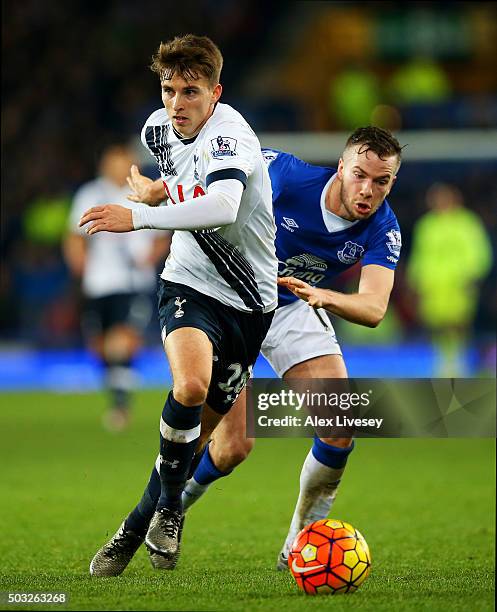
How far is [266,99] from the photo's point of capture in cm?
1853

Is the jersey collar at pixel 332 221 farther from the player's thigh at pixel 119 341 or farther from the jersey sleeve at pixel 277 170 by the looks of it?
the player's thigh at pixel 119 341

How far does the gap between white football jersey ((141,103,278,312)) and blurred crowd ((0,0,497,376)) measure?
9.34 meters

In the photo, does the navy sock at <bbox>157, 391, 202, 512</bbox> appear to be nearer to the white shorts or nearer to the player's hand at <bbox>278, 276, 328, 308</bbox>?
the player's hand at <bbox>278, 276, 328, 308</bbox>

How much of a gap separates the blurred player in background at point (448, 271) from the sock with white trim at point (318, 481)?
8642mm

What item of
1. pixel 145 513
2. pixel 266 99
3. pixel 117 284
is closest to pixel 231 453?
pixel 145 513

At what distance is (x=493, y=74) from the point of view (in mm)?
20266

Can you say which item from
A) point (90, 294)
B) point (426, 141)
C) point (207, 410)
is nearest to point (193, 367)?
point (207, 410)

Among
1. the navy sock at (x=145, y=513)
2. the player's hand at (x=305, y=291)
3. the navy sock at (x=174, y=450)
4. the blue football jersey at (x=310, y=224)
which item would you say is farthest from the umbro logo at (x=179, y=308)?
the blue football jersey at (x=310, y=224)

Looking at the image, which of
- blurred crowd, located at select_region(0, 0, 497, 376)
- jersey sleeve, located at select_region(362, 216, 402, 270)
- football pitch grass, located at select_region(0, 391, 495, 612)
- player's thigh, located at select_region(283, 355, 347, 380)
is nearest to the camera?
football pitch grass, located at select_region(0, 391, 495, 612)

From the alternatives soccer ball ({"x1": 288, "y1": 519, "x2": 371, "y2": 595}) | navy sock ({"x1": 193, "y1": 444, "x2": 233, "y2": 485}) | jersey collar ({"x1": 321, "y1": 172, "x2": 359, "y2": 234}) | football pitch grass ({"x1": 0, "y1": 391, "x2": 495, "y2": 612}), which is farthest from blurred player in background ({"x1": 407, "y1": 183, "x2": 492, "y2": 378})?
soccer ball ({"x1": 288, "y1": 519, "x2": 371, "y2": 595})

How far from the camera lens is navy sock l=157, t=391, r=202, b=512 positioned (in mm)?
4629

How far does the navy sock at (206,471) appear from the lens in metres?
5.48

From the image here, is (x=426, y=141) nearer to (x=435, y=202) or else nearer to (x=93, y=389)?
(x=435, y=202)

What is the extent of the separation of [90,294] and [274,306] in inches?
239
